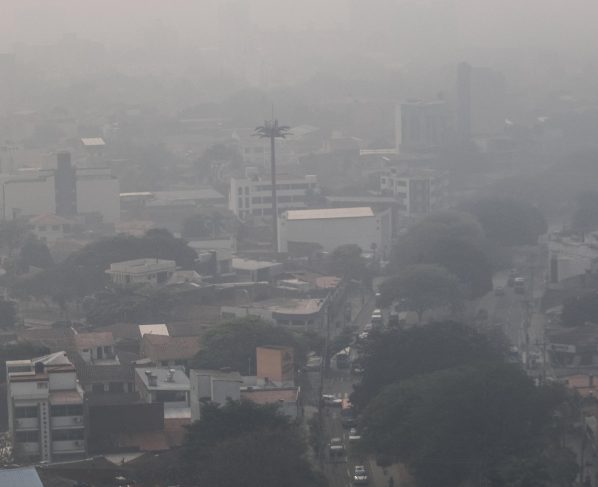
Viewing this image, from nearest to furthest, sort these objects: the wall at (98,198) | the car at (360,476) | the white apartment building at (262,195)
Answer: the car at (360,476) < the white apartment building at (262,195) < the wall at (98,198)

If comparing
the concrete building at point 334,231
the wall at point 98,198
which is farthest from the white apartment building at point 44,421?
the wall at point 98,198

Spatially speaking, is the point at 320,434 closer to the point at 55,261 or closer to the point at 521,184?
the point at 55,261

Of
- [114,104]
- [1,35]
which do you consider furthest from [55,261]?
[1,35]

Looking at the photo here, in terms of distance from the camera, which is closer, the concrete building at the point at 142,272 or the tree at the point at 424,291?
the tree at the point at 424,291

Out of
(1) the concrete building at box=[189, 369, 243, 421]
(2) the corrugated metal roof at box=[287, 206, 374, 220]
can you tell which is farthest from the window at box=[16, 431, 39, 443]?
(2) the corrugated metal roof at box=[287, 206, 374, 220]

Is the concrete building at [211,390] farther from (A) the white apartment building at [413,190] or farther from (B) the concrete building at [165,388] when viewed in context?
(A) the white apartment building at [413,190]

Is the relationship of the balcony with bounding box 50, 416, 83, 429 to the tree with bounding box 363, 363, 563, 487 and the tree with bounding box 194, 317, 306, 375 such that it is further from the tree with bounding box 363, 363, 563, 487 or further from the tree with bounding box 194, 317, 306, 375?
the tree with bounding box 194, 317, 306, 375
